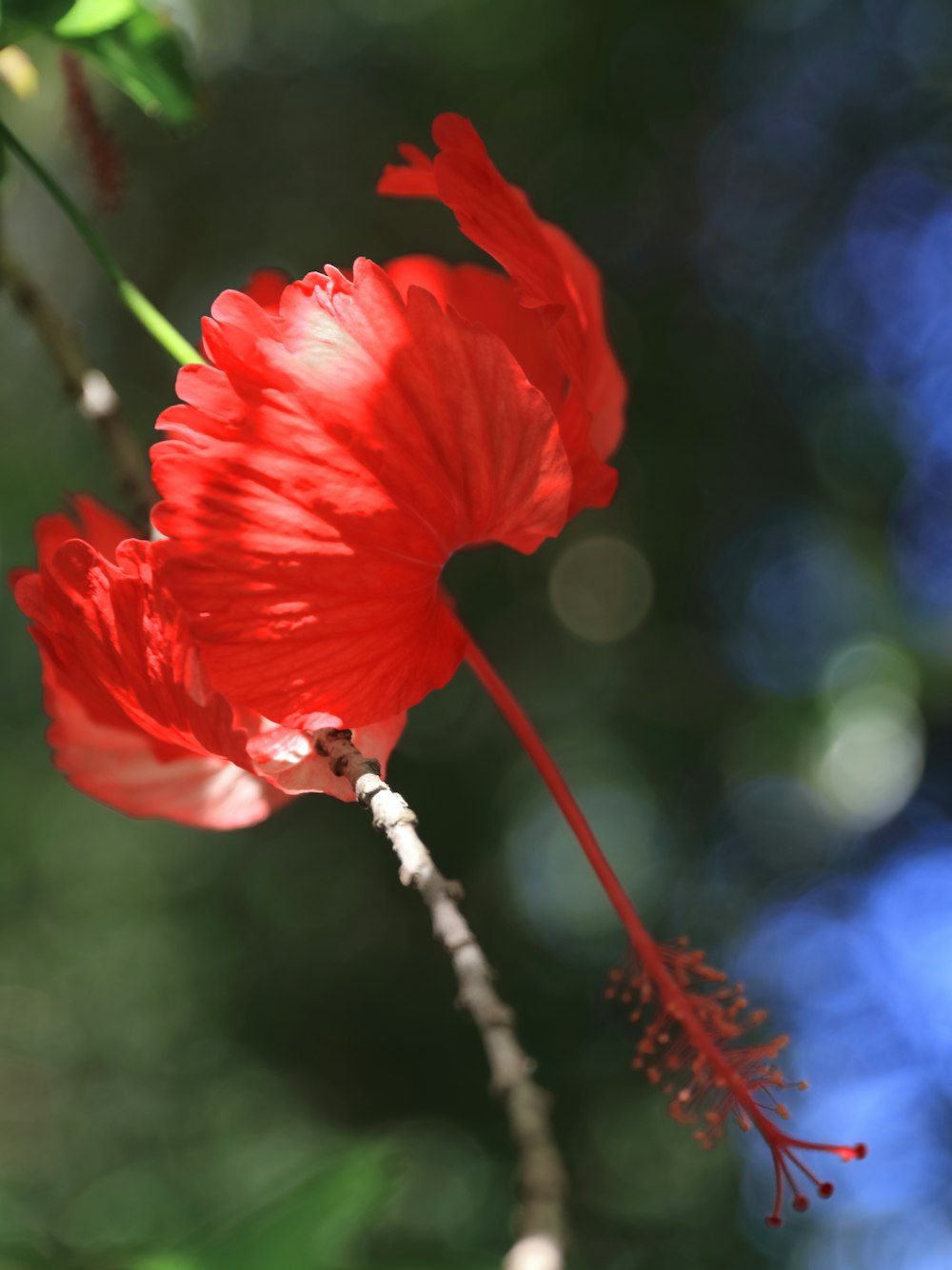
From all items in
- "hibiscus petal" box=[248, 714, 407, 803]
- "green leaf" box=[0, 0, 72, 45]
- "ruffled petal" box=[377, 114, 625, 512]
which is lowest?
"hibiscus petal" box=[248, 714, 407, 803]

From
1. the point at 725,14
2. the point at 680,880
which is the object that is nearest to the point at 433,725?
the point at 680,880

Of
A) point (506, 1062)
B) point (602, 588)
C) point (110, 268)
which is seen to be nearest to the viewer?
point (506, 1062)

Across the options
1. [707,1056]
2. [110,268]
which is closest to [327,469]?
[110,268]

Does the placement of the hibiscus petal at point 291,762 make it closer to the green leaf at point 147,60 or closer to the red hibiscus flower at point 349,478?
the red hibiscus flower at point 349,478

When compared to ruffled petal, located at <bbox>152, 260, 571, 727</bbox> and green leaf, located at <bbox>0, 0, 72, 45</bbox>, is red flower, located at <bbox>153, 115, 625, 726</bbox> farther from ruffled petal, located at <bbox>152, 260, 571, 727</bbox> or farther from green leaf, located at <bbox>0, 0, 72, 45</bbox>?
green leaf, located at <bbox>0, 0, 72, 45</bbox>

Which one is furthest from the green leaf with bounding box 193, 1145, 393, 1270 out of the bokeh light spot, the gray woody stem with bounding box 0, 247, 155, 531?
the bokeh light spot

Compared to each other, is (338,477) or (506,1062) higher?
(338,477)

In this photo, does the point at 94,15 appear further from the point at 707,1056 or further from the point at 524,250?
the point at 707,1056
